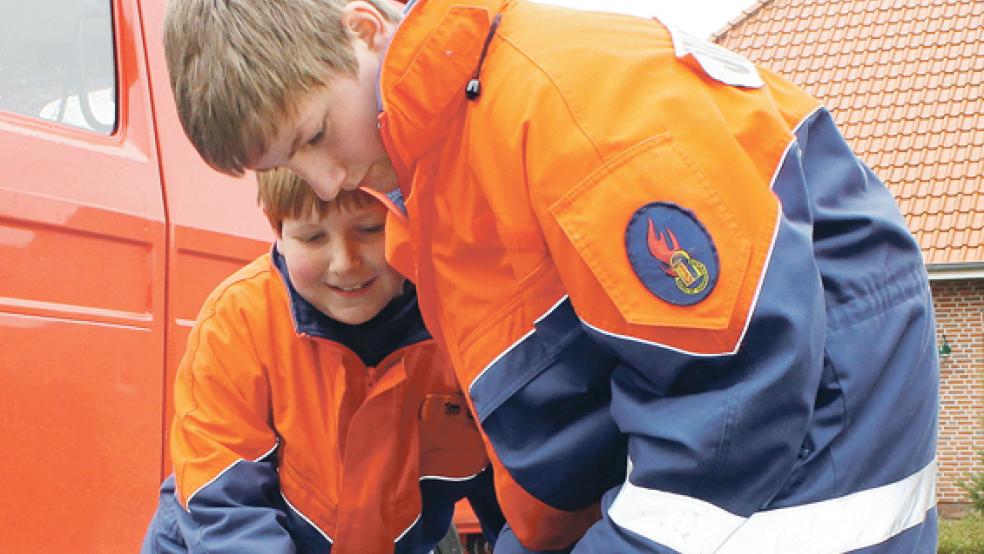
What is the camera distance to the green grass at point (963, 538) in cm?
1052

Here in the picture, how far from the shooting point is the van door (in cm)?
214

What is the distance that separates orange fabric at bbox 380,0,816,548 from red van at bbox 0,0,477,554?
0.81 m

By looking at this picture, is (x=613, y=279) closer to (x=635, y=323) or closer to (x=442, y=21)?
(x=635, y=323)

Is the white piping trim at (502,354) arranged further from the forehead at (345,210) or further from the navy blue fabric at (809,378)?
the forehead at (345,210)

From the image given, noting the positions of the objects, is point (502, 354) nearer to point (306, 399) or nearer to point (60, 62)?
point (306, 399)

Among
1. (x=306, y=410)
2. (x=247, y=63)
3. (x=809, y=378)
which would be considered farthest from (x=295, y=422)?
(x=809, y=378)

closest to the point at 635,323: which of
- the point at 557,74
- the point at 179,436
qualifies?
the point at 557,74

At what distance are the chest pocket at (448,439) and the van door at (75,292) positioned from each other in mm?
529

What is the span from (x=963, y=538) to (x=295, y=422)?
32.6 feet

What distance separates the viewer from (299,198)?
2.20 meters

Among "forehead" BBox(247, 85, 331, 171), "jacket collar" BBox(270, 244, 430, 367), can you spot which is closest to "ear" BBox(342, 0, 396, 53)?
"forehead" BBox(247, 85, 331, 171)

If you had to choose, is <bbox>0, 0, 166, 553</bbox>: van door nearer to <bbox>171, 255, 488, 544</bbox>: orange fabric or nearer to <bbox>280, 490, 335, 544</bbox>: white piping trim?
<bbox>171, 255, 488, 544</bbox>: orange fabric

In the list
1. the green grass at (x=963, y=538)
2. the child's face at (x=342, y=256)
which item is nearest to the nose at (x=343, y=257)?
the child's face at (x=342, y=256)

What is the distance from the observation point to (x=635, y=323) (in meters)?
1.39
